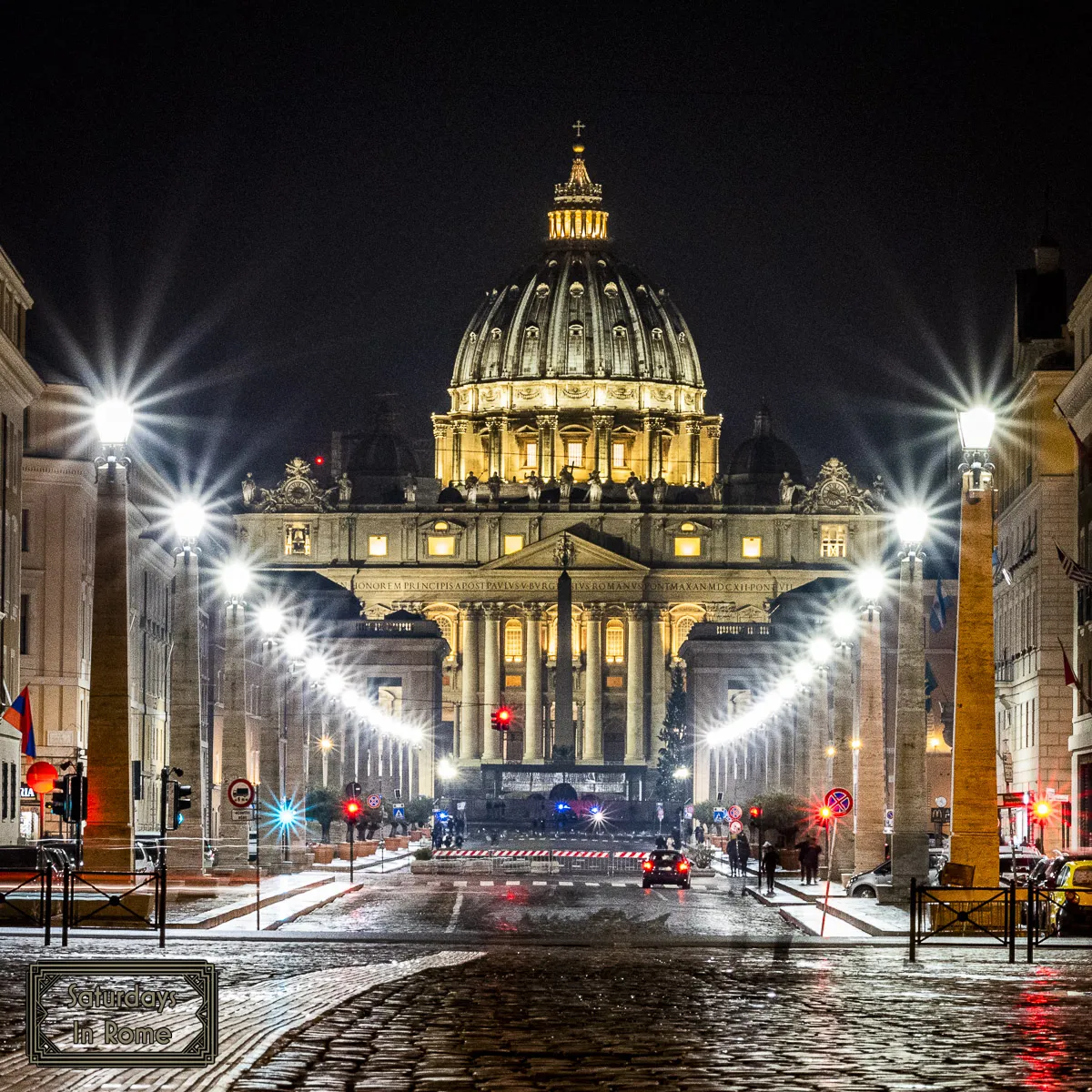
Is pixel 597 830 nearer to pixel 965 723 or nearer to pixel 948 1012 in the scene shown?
pixel 965 723

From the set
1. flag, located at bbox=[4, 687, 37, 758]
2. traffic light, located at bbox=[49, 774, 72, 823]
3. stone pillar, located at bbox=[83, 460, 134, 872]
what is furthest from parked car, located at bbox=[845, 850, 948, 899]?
flag, located at bbox=[4, 687, 37, 758]

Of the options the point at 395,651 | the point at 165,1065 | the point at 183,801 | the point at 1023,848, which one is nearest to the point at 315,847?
the point at 1023,848

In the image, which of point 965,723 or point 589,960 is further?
point 965,723

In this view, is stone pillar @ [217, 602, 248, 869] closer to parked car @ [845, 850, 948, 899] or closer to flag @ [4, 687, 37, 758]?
flag @ [4, 687, 37, 758]

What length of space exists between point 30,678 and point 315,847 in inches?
427

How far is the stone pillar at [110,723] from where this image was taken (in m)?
37.0

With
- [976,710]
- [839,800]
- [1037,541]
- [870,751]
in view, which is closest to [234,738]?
[870,751]

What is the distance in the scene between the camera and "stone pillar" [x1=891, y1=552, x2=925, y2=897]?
43.2 metres

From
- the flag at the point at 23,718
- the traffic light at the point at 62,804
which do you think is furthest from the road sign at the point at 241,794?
the flag at the point at 23,718

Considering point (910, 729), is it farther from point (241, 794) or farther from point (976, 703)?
point (241, 794)

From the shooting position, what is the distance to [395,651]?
613ft

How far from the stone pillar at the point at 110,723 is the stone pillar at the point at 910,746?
1266 cm

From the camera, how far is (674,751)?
18088 cm

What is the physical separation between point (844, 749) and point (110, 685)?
25222mm
